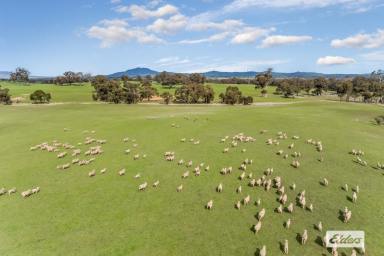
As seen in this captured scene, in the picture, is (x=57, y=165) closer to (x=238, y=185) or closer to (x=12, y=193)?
(x=12, y=193)

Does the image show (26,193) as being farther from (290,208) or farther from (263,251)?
(290,208)

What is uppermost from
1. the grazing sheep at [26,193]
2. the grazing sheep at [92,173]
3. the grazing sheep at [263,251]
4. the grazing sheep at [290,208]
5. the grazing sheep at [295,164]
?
the grazing sheep at [295,164]

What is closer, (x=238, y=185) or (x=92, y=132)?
(x=238, y=185)

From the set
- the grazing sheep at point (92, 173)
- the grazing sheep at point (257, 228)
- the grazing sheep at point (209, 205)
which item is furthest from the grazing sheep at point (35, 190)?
the grazing sheep at point (257, 228)

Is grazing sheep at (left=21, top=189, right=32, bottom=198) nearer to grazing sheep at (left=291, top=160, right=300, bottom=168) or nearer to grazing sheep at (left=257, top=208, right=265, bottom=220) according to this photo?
grazing sheep at (left=257, top=208, right=265, bottom=220)

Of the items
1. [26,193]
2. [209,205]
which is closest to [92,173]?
[26,193]

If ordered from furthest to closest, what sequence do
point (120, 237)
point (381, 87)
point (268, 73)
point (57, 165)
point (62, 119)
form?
point (268, 73)
point (381, 87)
point (62, 119)
point (57, 165)
point (120, 237)

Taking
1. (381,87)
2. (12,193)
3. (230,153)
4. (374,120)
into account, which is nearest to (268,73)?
(381,87)

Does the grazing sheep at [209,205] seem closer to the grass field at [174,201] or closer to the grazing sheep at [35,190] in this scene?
the grass field at [174,201]

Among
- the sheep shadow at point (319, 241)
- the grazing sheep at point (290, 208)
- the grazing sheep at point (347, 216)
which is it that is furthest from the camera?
the grazing sheep at point (290, 208)

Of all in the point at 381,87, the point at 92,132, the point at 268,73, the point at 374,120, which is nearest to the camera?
the point at 92,132
